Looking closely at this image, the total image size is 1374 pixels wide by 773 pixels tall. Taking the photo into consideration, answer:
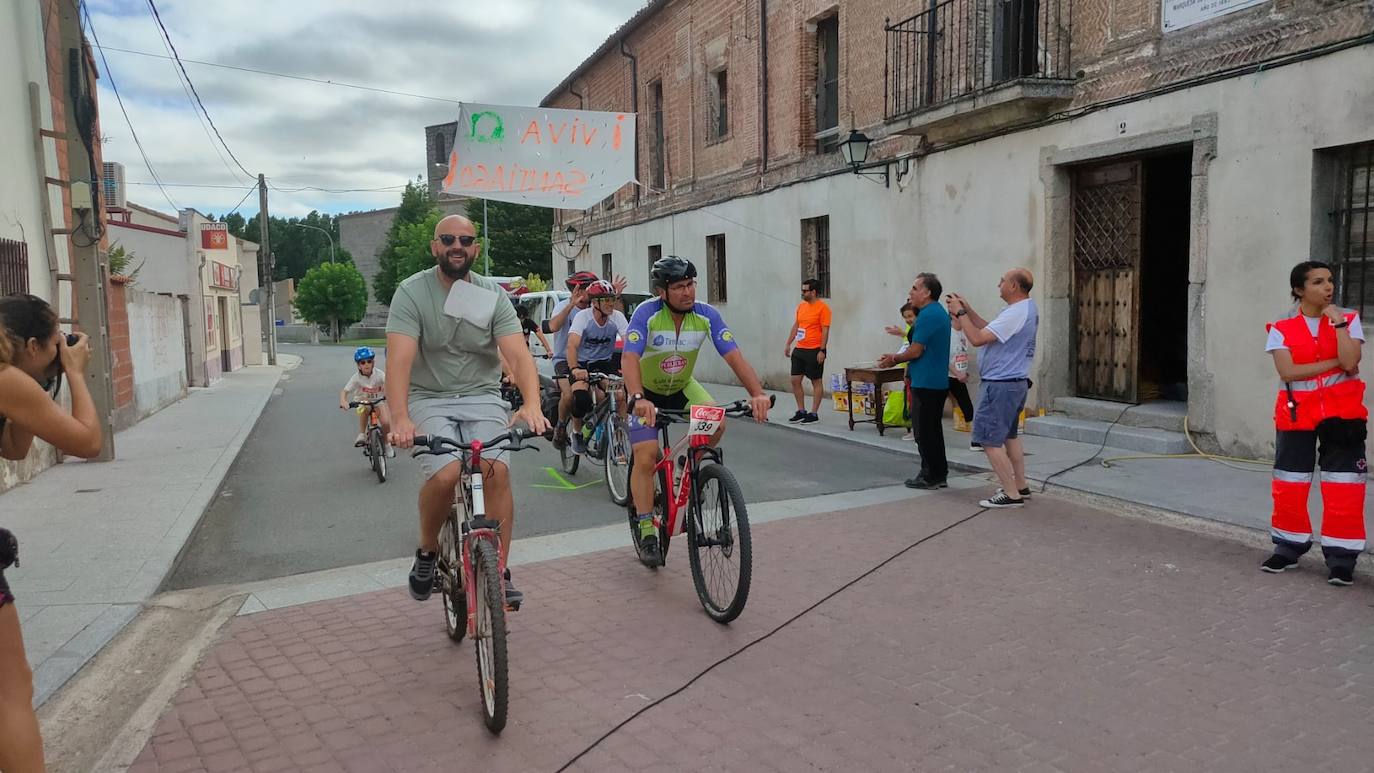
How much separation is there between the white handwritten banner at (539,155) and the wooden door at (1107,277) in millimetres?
6990

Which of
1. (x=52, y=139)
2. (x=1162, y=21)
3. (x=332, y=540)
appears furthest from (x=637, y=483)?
(x=52, y=139)

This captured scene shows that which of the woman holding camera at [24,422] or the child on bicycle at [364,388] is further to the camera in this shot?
the child on bicycle at [364,388]

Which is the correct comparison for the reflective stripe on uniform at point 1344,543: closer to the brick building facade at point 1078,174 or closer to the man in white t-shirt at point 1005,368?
the man in white t-shirt at point 1005,368

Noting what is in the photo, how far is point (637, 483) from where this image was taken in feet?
18.0

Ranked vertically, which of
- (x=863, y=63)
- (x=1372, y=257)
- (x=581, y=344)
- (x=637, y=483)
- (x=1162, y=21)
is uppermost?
(x=863, y=63)

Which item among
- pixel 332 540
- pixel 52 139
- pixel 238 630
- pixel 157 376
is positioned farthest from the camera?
pixel 157 376

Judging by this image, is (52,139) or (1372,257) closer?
(1372,257)

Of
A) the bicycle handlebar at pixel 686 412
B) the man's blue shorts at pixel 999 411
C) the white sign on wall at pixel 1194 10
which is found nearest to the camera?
the bicycle handlebar at pixel 686 412

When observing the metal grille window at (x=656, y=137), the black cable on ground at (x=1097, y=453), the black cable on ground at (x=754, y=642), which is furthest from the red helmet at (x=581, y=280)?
the metal grille window at (x=656, y=137)

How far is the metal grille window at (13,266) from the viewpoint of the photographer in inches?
351

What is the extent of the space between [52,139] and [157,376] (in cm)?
715

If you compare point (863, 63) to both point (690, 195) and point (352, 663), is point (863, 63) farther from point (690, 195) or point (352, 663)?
point (352, 663)

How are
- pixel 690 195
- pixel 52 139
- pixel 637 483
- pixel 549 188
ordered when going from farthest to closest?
pixel 690 195, pixel 549 188, pixel 52 139, pixel 637 483

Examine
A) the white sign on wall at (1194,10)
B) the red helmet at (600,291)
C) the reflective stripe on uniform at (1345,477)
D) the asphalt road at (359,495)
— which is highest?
the white sign on wall at (1194,10)
